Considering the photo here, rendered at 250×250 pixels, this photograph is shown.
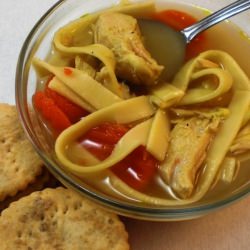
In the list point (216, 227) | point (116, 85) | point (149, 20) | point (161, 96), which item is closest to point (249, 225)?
point (216, 227)

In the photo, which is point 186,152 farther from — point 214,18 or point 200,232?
point 214,18

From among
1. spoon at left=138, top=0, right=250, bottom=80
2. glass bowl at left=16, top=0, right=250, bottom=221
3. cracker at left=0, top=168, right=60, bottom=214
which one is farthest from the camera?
spoon at left=138, top=0, right=250, bottom=80

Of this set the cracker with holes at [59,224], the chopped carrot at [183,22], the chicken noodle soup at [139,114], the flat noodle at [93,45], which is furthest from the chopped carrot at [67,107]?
the chopped carrot at [183,22]

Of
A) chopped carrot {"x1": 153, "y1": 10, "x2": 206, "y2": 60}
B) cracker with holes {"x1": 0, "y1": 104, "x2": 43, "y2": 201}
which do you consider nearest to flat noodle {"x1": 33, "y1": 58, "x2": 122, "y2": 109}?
cracker with holes {"x1": 0, "y1": 104, "x2": 43, "y2": 201}

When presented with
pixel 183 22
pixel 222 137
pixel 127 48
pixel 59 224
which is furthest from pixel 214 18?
pixel 59 224

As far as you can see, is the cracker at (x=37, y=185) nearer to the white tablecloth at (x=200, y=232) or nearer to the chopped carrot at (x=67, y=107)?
the chopped carrot at (x=67, y=107)

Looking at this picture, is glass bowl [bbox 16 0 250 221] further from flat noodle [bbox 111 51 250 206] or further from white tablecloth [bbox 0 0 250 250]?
white tablecloth [bbox 0 0 250 250]

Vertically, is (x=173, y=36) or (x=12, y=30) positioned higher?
(x=173, y=36)
